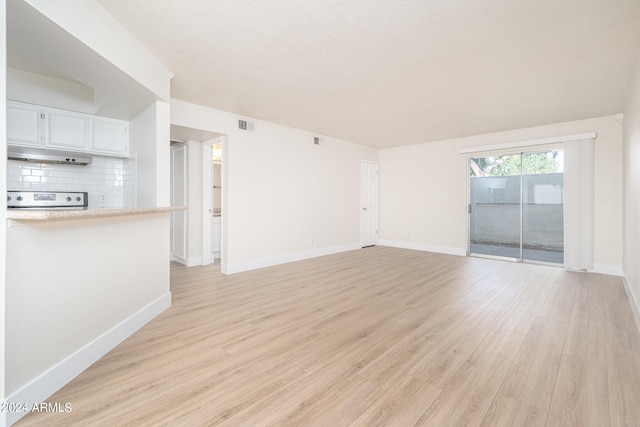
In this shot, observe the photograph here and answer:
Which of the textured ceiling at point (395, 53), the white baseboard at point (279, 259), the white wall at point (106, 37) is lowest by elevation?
the white baseboard at point (279, 259)

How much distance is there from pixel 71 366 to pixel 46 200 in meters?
2.77

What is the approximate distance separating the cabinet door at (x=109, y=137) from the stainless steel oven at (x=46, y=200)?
689mm

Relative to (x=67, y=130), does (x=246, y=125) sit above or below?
above

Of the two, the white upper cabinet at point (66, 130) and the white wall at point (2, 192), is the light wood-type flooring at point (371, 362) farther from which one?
the white upper cabinet at point (66, 130)

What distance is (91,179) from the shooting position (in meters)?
4.00

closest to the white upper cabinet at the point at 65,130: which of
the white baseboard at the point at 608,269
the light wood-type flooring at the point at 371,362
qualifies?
the light wood-type flooring at the point at 371,362

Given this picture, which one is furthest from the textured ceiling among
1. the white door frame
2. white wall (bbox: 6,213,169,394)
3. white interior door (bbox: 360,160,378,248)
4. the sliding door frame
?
white interior door (bbox: 360,160,378,248)

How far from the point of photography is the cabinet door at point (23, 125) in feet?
10.6

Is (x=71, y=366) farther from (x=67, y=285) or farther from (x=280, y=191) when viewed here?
(x=280, y=191)

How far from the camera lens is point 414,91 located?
366cm

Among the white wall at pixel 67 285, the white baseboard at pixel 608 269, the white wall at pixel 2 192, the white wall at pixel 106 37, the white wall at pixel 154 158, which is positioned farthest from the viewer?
the white baseboard at pixel 608 269

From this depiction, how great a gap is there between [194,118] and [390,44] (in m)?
3.07

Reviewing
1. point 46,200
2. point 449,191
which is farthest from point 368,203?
point 46,200

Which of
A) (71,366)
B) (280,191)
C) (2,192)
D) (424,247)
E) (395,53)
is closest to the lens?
(2,192)
